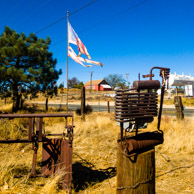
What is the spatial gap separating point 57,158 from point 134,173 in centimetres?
162

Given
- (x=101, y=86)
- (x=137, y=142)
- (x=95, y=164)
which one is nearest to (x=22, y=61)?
(x=95, y=164)

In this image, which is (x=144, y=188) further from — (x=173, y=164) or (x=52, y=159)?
(x=173, y=164)

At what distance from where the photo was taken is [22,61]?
438 inches

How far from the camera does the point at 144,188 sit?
1.59 metres

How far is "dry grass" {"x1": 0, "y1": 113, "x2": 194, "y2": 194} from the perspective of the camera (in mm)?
2613

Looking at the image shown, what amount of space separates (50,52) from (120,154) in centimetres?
1134

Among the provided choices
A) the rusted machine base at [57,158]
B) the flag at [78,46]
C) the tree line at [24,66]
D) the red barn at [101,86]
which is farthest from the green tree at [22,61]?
the red barn at [101,86]

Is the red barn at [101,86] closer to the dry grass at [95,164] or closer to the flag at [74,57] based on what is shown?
the flag at [74,57]

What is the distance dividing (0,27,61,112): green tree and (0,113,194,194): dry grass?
499cm

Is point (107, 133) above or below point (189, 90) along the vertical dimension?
below

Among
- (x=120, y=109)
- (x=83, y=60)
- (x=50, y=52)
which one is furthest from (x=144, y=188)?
(x=50, y=52)

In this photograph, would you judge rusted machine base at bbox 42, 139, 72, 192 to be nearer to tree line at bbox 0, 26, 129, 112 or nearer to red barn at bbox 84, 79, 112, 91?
tree line at bbox 0, 26, 129, 112

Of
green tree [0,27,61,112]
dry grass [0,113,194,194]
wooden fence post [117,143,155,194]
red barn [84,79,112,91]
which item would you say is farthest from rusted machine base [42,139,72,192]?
red barn [84,79,112,91]

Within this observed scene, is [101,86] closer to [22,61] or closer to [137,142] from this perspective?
[22,61]
